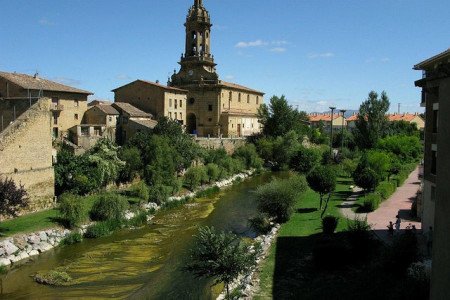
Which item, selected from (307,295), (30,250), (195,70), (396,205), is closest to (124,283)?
(30,250)

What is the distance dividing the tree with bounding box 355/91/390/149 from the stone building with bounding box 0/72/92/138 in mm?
30488

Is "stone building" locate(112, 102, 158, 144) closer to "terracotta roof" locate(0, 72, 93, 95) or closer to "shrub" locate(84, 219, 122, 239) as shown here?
"terracotta roof" locate(0, 72, 93, 95)

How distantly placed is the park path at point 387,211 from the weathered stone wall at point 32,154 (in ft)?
57.4

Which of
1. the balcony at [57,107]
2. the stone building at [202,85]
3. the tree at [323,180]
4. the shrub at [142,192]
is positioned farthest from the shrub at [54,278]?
the stone building at [202,85]

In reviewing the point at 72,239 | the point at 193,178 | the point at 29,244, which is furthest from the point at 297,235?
the point at 193,178

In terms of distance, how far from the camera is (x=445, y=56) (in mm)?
18328

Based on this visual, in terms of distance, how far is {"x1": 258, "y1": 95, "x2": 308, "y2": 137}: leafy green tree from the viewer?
196ft

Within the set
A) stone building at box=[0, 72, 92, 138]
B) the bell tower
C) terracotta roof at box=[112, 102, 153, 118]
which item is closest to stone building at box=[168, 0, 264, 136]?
the bell tower

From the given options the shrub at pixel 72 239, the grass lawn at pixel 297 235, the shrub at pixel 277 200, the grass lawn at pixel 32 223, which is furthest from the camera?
the shrub at pixel 277 200

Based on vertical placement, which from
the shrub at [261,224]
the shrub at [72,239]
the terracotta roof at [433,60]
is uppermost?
the terracotta roof at [433,60]

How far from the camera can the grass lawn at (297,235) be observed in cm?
1592

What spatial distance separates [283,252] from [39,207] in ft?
48.7

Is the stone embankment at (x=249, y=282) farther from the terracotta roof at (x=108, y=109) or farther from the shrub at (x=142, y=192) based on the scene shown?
the terracotta roof at (x=108, y=109)

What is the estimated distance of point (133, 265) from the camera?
64.3 feet
